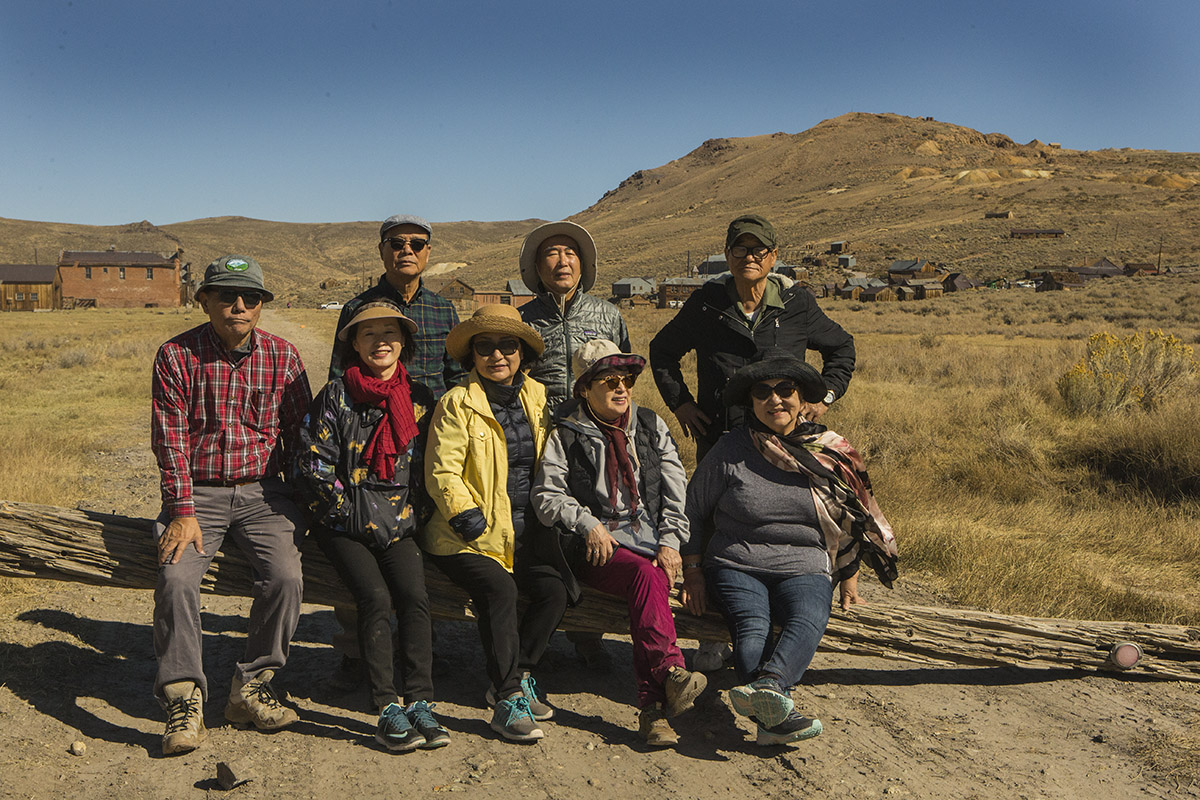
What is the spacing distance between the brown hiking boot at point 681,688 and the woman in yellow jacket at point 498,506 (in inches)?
22.3

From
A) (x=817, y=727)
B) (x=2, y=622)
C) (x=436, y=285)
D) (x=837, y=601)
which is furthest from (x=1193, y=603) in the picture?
(x=436, y=285)

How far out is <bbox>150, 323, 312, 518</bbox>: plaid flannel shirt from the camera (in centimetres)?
348

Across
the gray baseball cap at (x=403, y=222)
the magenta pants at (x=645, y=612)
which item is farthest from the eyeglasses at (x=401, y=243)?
the magenta pants at (x=645, y=612)

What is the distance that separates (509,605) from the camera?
354 cm

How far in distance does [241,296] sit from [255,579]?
1291mm

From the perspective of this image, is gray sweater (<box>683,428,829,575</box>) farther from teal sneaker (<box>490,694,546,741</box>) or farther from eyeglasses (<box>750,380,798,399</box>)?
teal sneaker (<box>490,694,546,741</box>)

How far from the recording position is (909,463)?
26.3 feet

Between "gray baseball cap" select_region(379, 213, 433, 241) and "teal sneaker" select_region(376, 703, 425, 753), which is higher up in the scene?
"gray baseball cap" select_region(379, 213, 433, 241)

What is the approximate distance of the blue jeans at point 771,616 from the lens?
11.2 ft

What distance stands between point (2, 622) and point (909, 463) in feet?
23.9

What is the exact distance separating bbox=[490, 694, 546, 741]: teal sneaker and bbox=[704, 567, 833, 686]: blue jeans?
902mm

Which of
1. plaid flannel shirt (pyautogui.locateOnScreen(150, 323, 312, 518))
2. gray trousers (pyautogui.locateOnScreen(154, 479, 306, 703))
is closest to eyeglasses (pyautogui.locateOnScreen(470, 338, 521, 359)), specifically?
plaid flannel shirt (pyautogui.locateOnScreen(150, 323, 312, 518))

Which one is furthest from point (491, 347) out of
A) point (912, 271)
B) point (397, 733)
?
point (912, 271)

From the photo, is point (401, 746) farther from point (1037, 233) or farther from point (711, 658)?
point (1037, 233)
